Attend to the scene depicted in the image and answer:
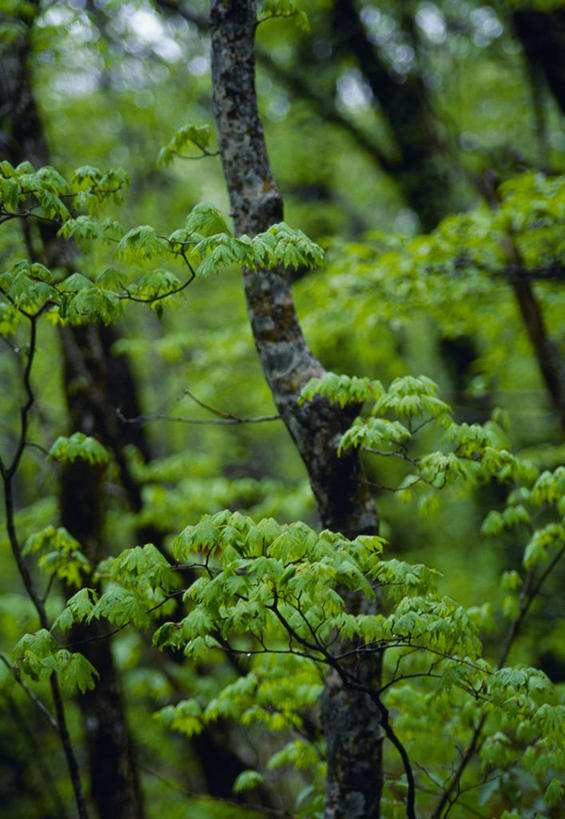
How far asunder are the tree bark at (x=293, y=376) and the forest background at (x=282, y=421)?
18 mm

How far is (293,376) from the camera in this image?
10.1ft

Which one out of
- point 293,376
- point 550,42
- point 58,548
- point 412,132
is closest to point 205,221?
point 293,376

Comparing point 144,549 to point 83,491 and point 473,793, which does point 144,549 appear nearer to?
point 83,491

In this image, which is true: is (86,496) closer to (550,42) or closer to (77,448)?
(77,448)

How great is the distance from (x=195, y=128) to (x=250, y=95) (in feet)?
1.26

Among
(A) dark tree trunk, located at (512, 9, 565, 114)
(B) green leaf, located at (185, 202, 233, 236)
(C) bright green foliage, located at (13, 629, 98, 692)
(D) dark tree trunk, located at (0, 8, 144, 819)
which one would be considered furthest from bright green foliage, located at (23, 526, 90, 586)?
(A) dark tree trunk, located at (512, 9, 565, 114)

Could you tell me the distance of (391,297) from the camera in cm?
579

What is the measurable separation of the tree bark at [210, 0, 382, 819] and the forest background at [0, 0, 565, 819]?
0.02 meters

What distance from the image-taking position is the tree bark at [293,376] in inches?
115

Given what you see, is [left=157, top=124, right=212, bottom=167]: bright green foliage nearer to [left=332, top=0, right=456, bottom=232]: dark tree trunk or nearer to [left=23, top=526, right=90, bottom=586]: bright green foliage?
[left=23, top=526, right=90, bottom=586]: bright green foliage

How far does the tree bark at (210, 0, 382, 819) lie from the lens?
2.91 m

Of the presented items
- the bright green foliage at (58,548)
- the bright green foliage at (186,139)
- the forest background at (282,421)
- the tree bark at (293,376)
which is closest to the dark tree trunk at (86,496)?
the forest background at (282,421)

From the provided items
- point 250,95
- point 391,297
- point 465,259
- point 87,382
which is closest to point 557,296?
point 465,259

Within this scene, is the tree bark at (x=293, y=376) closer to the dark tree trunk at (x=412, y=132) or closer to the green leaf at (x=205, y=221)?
the green leaf at (x=205, y=221)
